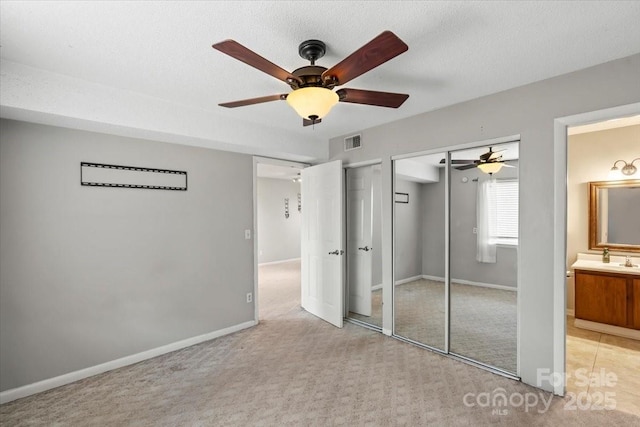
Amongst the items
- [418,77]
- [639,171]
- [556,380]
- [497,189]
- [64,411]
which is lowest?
[64,411]

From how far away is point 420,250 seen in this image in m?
3.39

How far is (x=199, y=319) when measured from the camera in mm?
3436

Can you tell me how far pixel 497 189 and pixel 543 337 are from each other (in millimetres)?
1287

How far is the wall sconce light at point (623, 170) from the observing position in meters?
3.53

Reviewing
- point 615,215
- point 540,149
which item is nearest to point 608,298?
point 615,215

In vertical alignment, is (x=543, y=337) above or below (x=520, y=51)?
below

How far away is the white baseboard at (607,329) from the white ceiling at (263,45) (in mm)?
2944

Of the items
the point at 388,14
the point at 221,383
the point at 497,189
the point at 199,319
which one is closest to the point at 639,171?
the point at 497,189

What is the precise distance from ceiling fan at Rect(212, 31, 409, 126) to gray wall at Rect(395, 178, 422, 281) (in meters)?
1.52

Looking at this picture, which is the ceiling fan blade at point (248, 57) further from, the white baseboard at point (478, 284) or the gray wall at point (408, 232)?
the white baseboard at point (478, 284)

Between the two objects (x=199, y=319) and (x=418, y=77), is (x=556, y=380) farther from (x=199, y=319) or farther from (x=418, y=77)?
(x=199, y=319)

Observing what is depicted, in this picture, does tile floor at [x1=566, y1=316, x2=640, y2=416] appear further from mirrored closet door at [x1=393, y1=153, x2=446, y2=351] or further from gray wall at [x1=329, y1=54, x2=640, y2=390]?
mirrored closet door at [x1=393, y1=153, x2=446, y2=351]

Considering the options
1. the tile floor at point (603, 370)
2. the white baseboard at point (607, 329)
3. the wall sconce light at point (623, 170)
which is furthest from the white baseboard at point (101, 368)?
the wall sconce light at point (623, 170)

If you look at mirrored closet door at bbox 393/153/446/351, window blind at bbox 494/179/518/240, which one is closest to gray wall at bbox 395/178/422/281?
mirrored closet door at bbox 393/153/446/351
